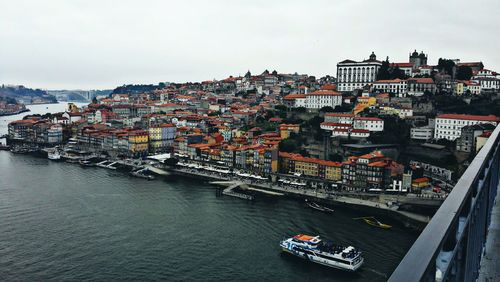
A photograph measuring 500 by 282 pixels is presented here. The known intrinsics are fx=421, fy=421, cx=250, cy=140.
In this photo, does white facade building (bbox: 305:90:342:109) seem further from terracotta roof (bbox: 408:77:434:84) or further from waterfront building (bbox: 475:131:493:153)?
waterfront building (bbox: 475:131:493:153)

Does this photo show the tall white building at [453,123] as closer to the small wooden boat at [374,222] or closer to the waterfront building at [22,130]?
the small wooden boat at [374,222]

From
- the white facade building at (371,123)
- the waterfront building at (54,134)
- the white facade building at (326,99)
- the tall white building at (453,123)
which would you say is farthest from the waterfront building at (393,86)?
the waterfront building at (54,134)

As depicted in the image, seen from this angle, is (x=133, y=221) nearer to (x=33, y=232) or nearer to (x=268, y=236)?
(x=33, y=232)

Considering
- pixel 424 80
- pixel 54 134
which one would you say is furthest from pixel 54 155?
pixel 424 80

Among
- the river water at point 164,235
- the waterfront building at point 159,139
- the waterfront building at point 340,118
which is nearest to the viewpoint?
the river water at point 164,235

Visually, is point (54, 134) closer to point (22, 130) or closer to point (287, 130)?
point (22, 130)
